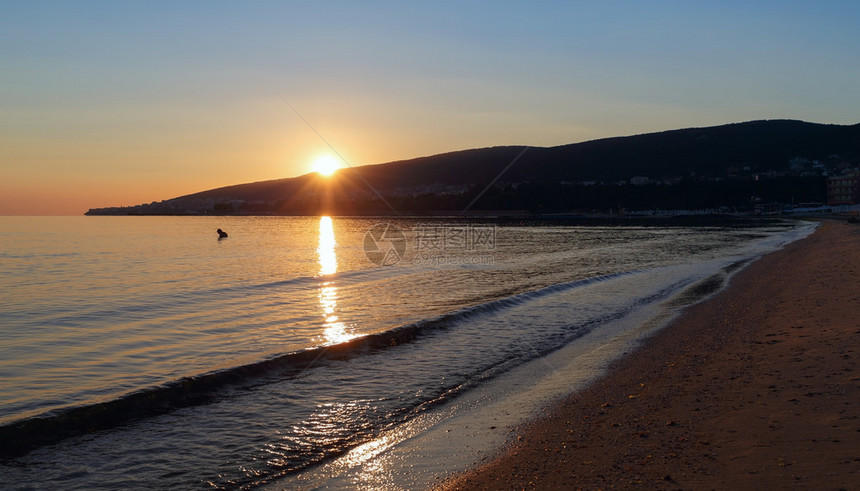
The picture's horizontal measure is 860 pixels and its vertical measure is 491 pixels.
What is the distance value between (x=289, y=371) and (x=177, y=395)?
91.0 inches

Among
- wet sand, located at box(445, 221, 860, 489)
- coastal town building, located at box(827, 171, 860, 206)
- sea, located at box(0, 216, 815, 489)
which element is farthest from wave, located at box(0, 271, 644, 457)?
coastal town building, located at box(827, 171, 860, 206)

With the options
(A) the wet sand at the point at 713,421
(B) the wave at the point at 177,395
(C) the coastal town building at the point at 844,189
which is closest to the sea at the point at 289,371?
(B) the wave at the point at 177,395

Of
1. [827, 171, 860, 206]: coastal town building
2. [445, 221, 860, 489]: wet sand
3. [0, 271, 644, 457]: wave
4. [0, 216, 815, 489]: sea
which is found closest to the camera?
[445, 221, 860, 489]: wet sand

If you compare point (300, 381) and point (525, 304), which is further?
point (525, 304)

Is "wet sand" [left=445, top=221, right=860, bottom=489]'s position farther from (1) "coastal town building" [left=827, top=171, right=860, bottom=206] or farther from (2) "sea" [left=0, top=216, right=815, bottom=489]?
(1) "coastal town building" [left=827, top=171, right=860, bottom=206]

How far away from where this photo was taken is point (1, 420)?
8859 mm

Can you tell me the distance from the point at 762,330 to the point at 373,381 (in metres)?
8.60

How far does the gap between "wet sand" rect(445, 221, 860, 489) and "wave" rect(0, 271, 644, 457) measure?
571 centimetres

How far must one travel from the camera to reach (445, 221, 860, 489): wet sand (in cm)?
565

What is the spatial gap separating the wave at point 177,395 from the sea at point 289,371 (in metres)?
0.04

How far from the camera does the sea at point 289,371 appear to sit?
7.39 m

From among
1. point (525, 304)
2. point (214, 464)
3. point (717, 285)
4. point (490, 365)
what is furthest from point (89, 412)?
point (717, 285)

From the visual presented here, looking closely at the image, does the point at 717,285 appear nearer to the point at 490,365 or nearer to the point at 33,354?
the point at 490,365

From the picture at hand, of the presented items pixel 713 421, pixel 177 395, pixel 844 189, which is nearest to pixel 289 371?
pixel 177 395
